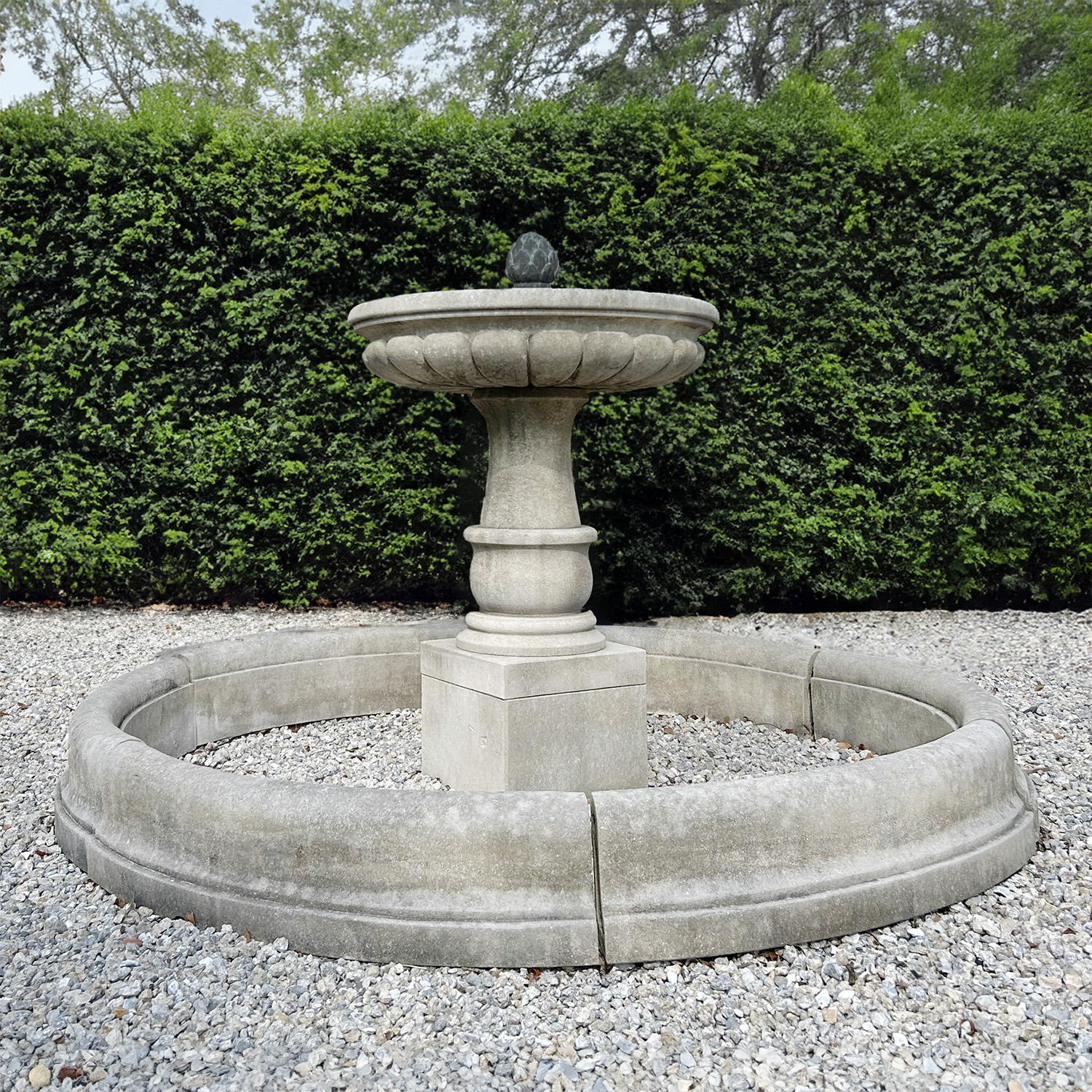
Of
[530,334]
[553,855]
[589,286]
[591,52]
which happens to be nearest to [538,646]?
[530,334]

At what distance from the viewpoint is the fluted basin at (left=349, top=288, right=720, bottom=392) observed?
3455mm

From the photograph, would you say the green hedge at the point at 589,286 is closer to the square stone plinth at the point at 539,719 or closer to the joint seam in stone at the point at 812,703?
the joint seam in stone at the point at 812,703

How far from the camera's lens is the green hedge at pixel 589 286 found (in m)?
7.39

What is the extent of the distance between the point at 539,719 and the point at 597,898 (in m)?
1.20

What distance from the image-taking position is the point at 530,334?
351cm

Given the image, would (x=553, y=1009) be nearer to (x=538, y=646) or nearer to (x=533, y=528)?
(x=538, y=646)

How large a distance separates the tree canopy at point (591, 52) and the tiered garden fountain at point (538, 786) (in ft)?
47.1

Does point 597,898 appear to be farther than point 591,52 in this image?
No

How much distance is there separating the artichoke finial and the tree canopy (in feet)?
46.6

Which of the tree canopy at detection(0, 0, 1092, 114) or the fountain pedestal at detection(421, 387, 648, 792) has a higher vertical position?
the tree canopy at detection(0, 0, 1092, 114)

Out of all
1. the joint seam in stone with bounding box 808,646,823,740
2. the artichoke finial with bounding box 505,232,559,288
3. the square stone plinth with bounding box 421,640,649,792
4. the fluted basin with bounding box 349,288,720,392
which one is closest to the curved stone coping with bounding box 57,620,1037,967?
the square stone plinth with bounding box 421,640,649,792

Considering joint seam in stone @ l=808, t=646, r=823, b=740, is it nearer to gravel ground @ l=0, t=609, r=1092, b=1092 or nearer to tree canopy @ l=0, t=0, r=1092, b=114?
gravel ground @ l=0, t=609, r=1092, b=1092

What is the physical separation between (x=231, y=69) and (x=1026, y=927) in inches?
892

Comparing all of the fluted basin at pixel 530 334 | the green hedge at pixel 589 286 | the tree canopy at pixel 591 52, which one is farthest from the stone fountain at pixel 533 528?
the tree canopy at pixel 591 52
